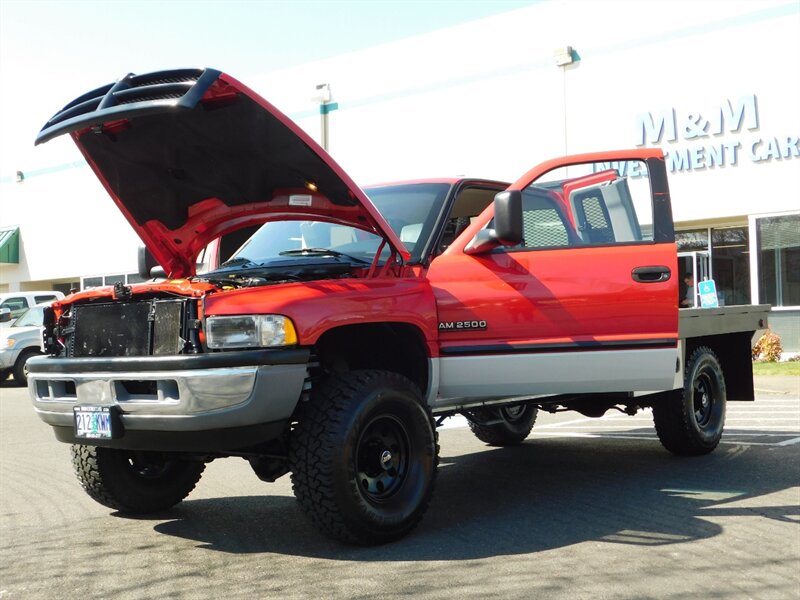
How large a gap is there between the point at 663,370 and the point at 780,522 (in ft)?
3.57

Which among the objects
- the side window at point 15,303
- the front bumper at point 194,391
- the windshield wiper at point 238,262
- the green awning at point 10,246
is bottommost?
the front bumper at point 194,391

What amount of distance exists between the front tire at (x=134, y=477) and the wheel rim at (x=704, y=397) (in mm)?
3866

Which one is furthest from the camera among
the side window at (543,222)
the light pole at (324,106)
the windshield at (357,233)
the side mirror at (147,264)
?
the light pole at (324,106)

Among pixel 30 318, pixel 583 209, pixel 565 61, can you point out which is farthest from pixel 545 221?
pixel 565 61

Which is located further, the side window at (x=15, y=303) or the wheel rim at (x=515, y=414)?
the side window at (x=15, y=303)

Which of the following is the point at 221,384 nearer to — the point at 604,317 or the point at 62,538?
the point at 62,538

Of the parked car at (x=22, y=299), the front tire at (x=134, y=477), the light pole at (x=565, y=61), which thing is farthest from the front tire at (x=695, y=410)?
the parked car at (x=22, y=299)

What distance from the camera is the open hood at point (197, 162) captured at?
471cm

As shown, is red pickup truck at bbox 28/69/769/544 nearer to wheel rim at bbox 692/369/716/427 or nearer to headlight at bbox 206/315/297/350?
headlight at bbox 206/315/297/350

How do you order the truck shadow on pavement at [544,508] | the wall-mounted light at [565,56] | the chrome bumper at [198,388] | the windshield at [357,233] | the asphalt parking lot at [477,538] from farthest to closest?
the wall-mounted light at [565,56] → the windshield at [357,233] → the truck shadow on pavement at [544,508] → the chrome bumper at [198,388] → the asphalt parking lot at [477,538]

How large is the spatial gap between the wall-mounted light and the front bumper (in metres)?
18.3

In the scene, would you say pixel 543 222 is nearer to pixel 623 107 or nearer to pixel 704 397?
pixel 704 397

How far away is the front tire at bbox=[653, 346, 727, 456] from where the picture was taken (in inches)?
284

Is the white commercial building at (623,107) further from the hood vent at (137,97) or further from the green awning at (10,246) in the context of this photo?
the hood vent at (137,97)
